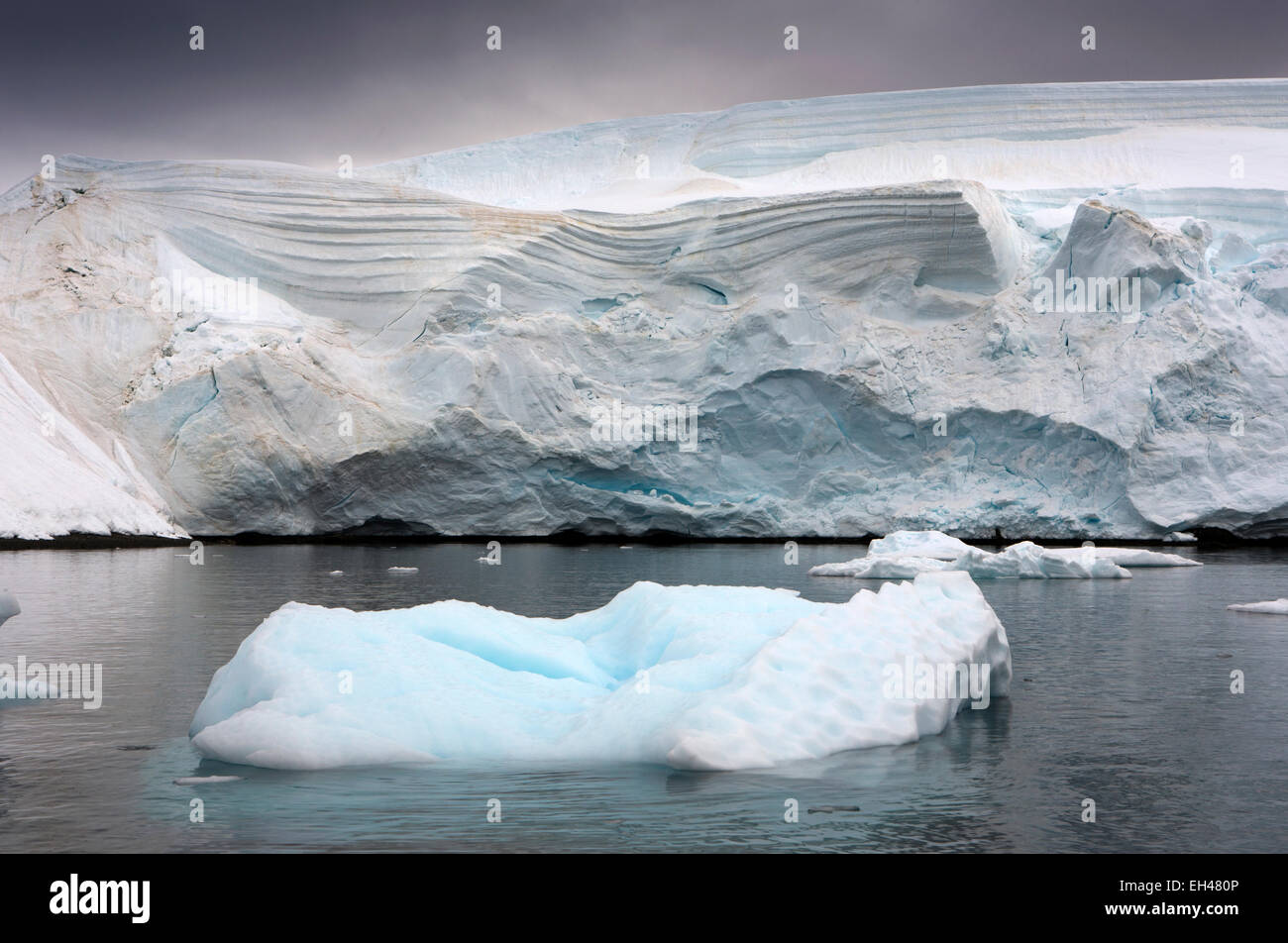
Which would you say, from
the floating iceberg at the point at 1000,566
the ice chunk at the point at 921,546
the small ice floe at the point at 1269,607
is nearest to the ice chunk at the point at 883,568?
the floating iceberg at the point at 1000,566

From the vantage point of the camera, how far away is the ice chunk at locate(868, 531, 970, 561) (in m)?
15.7

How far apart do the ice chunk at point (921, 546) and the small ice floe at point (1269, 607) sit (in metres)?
5.10

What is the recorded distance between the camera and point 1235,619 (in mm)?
9875

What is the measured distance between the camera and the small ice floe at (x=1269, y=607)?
10.3 metres

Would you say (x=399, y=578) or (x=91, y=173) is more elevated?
(x=91, y=173)

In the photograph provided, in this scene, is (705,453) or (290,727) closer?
(290,727)

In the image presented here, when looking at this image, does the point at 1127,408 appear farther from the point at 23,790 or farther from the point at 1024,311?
the point at 23,790

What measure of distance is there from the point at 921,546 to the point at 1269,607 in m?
5.78

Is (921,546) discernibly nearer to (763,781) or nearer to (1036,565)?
(1036,565)

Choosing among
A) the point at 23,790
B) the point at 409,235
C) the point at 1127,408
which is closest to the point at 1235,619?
the point at 23,790

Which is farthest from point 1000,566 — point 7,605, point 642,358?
point 7,605

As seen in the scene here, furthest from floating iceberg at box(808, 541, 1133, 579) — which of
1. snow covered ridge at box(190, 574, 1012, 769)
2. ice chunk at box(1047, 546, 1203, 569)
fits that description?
snow covered ridge at box(190, 574, 1012, 769)

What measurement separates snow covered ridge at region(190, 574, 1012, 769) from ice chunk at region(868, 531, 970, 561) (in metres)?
9.16
